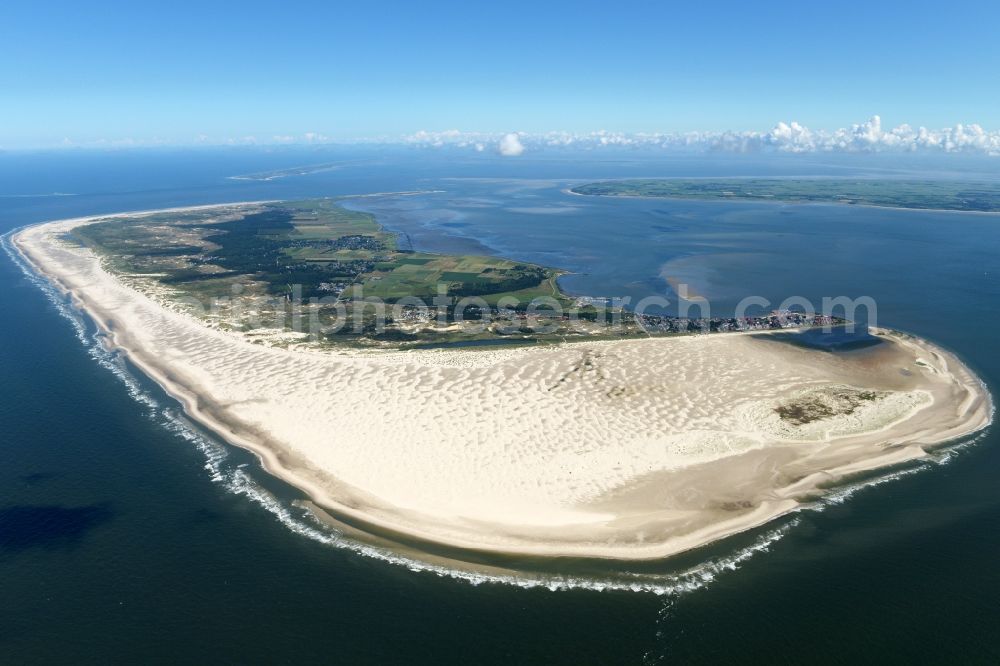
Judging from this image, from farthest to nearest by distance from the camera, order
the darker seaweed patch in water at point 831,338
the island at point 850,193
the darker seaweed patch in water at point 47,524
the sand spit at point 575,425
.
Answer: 1. the island at point 850,193
2. the darker seaweed patch in water at point 831,338
3. the sand spit at point 575,425
4. the darker seaweed patch in water at point 47,524

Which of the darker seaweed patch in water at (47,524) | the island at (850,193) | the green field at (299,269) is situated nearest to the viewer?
the darker seaweed patch in water at (47,524)

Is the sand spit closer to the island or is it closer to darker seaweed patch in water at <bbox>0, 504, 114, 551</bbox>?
darker seaweed patch in water at <bbox>0, 504, 114, 551</bbox>

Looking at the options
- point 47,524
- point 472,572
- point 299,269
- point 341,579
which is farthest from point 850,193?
point 47,524

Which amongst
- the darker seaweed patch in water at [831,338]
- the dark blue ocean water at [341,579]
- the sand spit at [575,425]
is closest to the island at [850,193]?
the darker seaweed patch in water at [831,338]

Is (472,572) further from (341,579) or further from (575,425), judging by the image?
(575,425)

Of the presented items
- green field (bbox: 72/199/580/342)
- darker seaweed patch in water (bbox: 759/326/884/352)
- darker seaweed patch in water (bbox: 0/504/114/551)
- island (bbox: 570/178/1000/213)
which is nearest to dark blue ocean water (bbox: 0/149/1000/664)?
darker seaweed patch in water (bbox: 0/504/114/551)

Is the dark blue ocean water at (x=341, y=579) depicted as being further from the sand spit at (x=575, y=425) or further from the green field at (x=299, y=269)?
the green field at (x=299, y=269)
